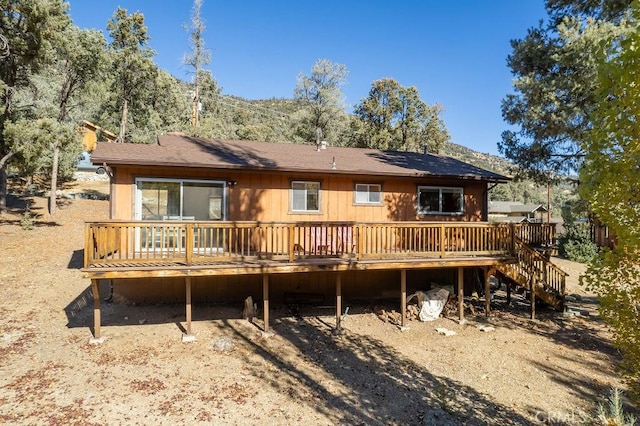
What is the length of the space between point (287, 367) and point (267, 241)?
3634mm

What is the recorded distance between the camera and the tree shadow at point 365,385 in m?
6.07

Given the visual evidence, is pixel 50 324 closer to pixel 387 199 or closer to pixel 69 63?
pixel 387 199

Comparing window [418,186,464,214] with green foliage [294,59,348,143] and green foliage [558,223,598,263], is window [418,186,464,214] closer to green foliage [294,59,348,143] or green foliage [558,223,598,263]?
green foliage [558,223,598,263]

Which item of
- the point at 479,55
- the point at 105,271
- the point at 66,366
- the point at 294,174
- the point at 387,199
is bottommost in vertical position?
the point at 66,366

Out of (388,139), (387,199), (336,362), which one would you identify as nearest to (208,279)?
(336,362)

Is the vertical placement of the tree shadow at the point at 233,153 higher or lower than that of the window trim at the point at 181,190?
higher

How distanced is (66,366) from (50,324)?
9.01 ft

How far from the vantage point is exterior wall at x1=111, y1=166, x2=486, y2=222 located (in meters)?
9.68

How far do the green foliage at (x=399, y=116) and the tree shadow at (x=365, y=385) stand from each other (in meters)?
32.2

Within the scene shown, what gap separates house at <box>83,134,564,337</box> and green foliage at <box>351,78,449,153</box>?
27.2 m

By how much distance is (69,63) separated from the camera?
1766 centimetres

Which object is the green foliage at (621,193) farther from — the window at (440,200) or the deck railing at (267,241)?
the window at (440,200)

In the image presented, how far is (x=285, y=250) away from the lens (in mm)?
10828

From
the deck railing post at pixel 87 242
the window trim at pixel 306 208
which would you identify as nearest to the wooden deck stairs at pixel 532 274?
the window trim at pixel 306 208
